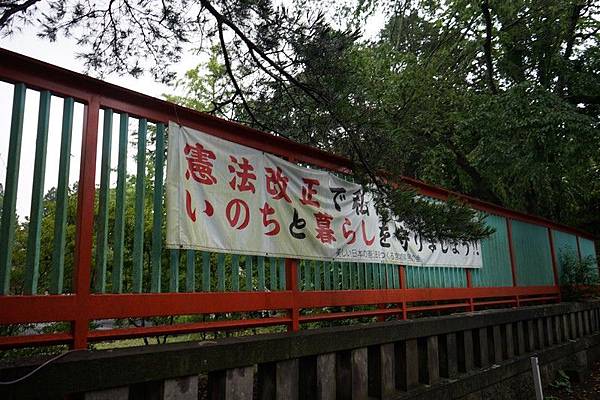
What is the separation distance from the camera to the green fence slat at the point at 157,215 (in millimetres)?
2822

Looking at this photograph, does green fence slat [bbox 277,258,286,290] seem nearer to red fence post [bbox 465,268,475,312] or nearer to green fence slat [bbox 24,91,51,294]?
green fence slat [bbox 24,91,51,294]

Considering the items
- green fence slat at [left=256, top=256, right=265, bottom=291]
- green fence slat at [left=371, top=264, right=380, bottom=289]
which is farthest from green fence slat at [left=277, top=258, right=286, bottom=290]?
green fence slat at [left=371, top=264, right=380, bottom=289]

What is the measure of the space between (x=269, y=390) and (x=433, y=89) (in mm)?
9145

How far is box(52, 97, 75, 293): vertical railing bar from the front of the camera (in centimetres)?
242

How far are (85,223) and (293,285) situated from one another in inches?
73.6

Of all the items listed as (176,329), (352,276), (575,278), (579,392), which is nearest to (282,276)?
(352,276)

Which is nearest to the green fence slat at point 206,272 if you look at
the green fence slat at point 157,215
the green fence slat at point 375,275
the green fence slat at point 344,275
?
the green fence slat at point 157,215

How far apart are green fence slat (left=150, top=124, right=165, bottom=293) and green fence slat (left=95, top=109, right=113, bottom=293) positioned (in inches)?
12.8

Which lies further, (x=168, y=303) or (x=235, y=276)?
(x=235, y=276)

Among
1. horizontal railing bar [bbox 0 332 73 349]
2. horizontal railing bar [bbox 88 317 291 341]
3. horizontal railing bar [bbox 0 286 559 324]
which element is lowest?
horizontal railing bar [bbox 88 317 291 341]

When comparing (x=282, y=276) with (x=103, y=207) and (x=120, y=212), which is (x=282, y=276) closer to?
(x=120, y=212)

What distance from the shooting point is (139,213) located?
2.83m

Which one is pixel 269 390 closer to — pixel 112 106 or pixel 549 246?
pixel 112 106

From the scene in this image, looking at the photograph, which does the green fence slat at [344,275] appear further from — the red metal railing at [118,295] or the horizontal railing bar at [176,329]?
the horizontal railing bar at [176,329]
